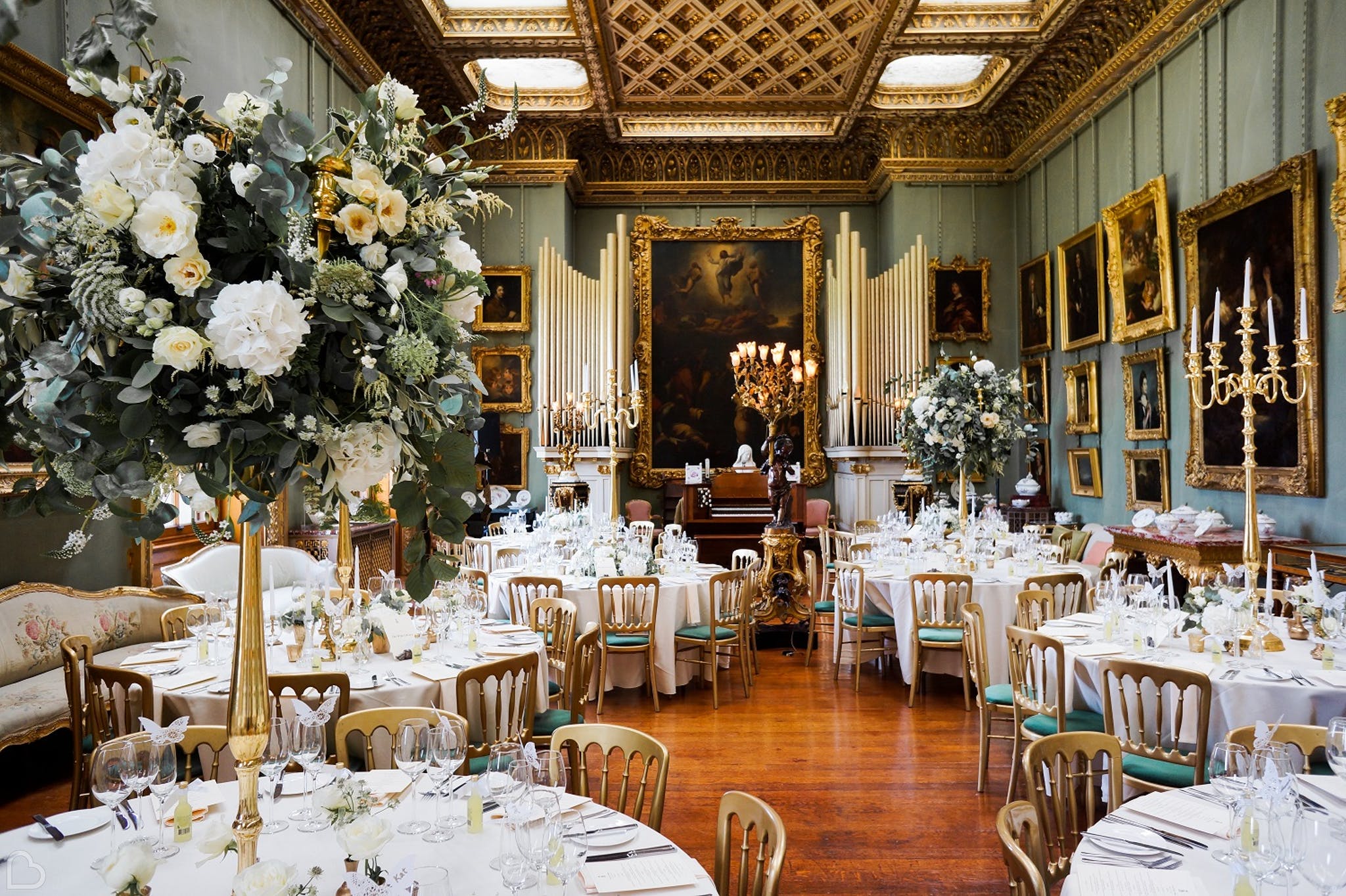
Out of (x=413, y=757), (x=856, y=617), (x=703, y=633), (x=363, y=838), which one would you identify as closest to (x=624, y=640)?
(x=703, y=633)

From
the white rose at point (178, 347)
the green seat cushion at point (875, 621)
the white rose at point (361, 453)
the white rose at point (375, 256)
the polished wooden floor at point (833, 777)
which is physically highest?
the white rose at point (375, 256)

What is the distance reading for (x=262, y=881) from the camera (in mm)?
1591

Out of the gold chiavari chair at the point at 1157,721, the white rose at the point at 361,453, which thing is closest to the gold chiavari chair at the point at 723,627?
the gold chiavari chair at the point at 1157,721

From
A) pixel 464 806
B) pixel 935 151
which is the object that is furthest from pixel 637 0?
pixel 464 806

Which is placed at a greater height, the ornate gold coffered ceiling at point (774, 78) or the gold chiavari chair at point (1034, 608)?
the ornate gold coffered ceiling at point (774, 78)

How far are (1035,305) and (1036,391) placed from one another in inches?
41.7

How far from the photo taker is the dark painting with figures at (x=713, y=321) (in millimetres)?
12977

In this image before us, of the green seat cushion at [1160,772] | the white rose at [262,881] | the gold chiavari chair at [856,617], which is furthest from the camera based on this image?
the gold chiavari chair at [856,617]

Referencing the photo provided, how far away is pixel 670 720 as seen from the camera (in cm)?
591

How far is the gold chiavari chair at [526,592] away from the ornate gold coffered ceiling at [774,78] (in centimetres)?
548

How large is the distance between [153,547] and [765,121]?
359 inches

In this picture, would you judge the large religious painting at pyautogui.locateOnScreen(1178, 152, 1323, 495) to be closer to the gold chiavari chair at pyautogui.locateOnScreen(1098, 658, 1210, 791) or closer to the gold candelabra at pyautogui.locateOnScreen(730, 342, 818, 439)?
the gold chiavari chair at pyautogui.locateOnScreen(1098, 658, 1210, 791)

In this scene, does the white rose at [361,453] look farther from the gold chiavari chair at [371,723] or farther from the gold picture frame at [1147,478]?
the gold picture frame at [1147,478]

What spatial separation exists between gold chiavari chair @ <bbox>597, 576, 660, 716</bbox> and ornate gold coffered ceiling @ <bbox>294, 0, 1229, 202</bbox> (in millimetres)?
5781
